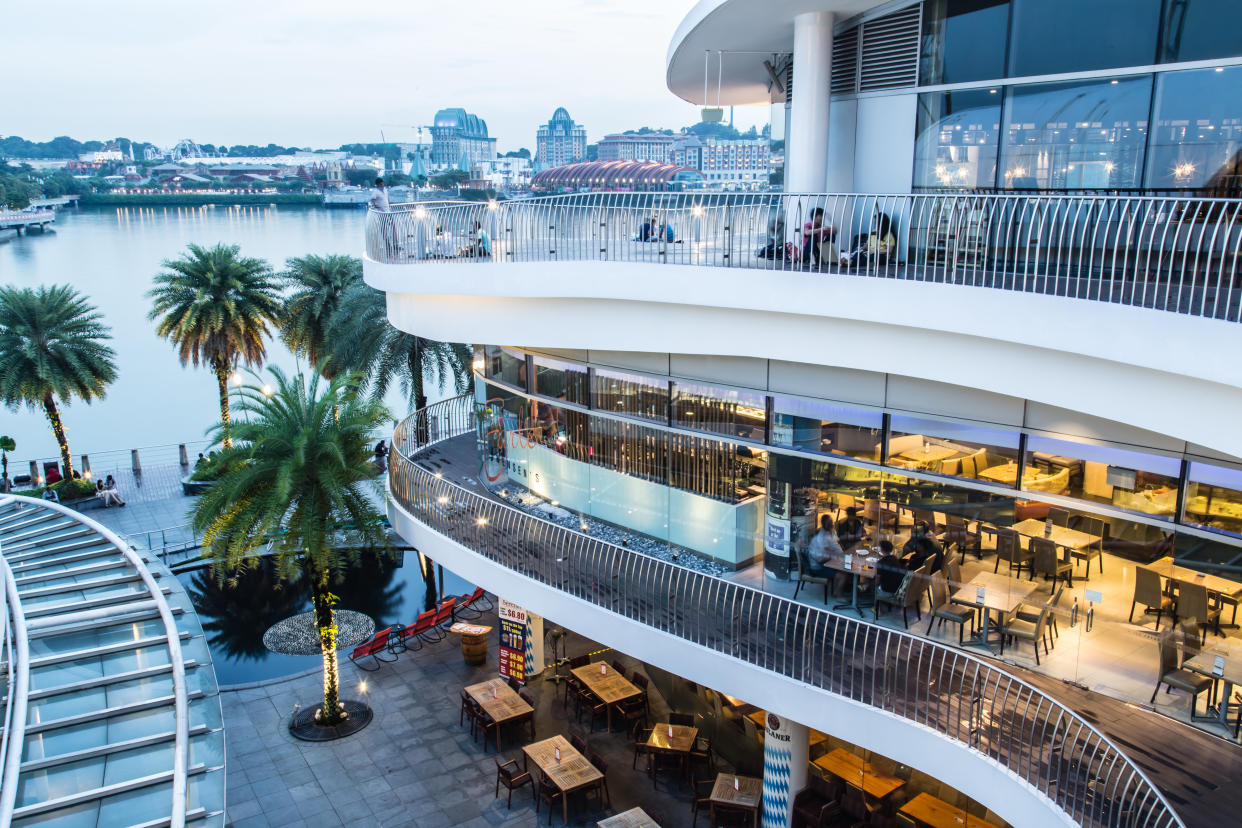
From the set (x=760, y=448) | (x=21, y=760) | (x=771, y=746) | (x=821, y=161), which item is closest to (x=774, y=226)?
(x=821, y=161)

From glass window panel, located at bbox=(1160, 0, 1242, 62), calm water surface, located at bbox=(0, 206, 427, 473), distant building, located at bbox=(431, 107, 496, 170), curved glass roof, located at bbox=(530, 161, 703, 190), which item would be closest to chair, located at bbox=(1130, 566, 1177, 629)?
glass window panel, located at bbox=(1160, 0, 1242, 62)

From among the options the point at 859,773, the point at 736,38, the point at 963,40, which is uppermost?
the point at 736,38

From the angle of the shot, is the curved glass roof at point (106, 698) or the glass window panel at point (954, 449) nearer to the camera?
the curved glass roof at point (106, 698)

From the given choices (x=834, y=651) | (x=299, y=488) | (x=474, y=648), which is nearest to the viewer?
(x=834, y=651)

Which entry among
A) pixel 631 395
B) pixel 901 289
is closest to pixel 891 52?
pixel 901 289

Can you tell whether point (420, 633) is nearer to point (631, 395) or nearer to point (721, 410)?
point (631, 395)

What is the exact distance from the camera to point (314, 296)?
2942cm

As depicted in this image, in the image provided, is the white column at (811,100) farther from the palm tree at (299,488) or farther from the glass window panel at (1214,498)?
the palm tree at (299,488)

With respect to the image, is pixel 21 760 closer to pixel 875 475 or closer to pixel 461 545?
pixel 461 545

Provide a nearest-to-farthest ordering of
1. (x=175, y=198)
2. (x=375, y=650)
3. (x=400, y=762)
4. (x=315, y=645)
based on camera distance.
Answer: (x=400, y=762) → (x=375, y=650) → (x=315, y=645) → (x=175, y=198)

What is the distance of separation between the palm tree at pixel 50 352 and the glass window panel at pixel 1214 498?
93.9 feet

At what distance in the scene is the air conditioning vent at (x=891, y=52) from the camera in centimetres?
1280

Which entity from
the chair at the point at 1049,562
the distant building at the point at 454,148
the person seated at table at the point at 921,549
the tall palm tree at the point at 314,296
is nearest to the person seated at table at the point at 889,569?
the person seated at table at the point at 921,549

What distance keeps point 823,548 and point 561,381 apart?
5707 mm
